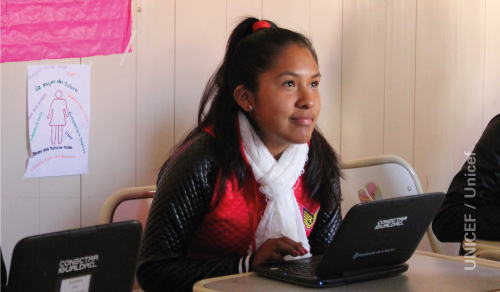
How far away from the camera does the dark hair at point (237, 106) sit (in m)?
1.69

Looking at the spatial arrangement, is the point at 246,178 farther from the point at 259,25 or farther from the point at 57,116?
the point at 57,116

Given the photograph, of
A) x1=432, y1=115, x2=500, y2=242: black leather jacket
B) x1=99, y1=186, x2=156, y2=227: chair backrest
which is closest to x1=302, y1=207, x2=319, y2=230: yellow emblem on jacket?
x1=99, y1=186, x2=156, y2=227: chair backrest

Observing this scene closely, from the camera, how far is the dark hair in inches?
66.5

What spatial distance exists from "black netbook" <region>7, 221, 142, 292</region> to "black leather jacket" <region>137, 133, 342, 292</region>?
0.57 m

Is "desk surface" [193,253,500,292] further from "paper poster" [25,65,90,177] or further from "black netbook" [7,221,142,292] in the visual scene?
"paper poster" [25,65,90,177]

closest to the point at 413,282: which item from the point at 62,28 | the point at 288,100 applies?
the point at 288,100

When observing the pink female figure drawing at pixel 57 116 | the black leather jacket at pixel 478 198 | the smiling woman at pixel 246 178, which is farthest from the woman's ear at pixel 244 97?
the black leather jacket at pixel 478 198

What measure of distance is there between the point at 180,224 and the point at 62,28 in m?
0.72

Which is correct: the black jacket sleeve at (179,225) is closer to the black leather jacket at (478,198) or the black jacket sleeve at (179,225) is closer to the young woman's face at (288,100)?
the young woman's face at (288,100)

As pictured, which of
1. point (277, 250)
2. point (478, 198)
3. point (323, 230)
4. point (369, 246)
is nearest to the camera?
point (369, 246)

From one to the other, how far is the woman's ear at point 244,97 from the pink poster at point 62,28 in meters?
0.47

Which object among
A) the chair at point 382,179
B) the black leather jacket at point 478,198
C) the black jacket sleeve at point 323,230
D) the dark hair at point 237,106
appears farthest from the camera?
the chair at point 382,179

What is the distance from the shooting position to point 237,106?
1.79 meters

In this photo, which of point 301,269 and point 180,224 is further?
point 180,224
